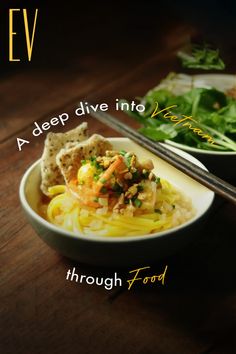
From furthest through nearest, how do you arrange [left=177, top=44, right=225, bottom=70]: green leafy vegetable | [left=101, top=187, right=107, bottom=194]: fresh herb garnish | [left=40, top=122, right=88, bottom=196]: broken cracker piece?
[left=177, top=44, right=225, bottom=70]: green leafy vegetable → [left=40, top=122, right=88, bottom=196]: broken cracker piece → [left=101, top=187, right=107, bottom=194]: fresh herb garnish

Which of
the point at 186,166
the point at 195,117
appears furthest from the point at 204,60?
the point at 186,166

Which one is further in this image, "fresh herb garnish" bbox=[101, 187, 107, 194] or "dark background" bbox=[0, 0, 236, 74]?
"dark background" bbox=[0, 0, 236, 74]

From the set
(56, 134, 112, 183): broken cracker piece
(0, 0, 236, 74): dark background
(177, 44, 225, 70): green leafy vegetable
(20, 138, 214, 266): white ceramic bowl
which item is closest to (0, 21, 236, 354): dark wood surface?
(20, 138, 214, 266): white ceramic bowl

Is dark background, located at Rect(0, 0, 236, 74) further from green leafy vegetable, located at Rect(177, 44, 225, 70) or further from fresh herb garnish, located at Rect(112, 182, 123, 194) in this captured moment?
fresh herb garnish, located at Rect(112, 182, 123, 194)

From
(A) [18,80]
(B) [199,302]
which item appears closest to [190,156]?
(B) [199,302]

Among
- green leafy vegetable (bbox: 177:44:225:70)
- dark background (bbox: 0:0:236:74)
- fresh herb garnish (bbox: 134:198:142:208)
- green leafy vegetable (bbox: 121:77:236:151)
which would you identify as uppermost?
fresh herb garnish (bbox: 134:198:142:208)

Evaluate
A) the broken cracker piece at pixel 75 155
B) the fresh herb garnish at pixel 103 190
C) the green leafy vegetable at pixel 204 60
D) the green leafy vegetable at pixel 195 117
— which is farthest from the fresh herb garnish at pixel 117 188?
the green leafy vegetable at pixel 204 60

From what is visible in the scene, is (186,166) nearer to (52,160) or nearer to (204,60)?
(52,160)
